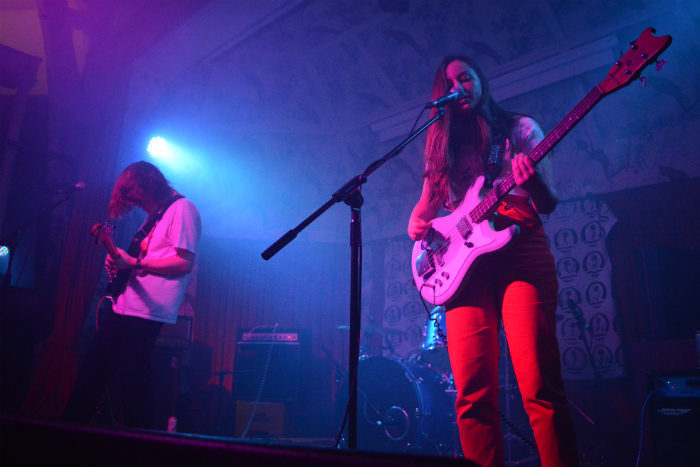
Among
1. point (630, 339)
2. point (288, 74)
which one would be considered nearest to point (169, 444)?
point (630, 339)

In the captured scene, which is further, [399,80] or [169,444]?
[399,80]

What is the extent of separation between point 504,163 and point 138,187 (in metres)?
2.25

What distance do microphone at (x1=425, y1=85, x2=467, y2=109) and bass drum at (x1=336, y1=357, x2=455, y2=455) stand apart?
2938mm

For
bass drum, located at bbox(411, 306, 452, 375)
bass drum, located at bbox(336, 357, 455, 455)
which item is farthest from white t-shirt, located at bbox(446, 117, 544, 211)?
bass drum, located at bbox(336, 357, 455, 455)

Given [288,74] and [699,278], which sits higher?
[288,74]

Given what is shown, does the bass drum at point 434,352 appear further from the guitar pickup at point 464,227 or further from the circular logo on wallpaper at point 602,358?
the guitar pickup at point 464,227

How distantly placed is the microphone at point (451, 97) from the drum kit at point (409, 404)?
103 inches

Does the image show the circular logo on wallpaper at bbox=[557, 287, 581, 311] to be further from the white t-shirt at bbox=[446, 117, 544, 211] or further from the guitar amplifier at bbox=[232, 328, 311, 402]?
the white t-shirt at bbox=[446, 117, 544, 211]

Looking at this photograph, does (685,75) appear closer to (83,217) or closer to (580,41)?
(580,41)

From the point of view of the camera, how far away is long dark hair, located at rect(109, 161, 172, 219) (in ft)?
9.70

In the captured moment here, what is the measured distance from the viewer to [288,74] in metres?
6.59

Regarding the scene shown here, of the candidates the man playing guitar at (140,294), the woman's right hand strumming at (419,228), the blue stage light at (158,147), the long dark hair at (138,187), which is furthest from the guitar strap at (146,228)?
the blue stage light at (158,147)

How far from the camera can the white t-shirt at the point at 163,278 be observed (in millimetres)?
2549

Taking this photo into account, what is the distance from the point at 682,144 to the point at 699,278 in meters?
1.70
